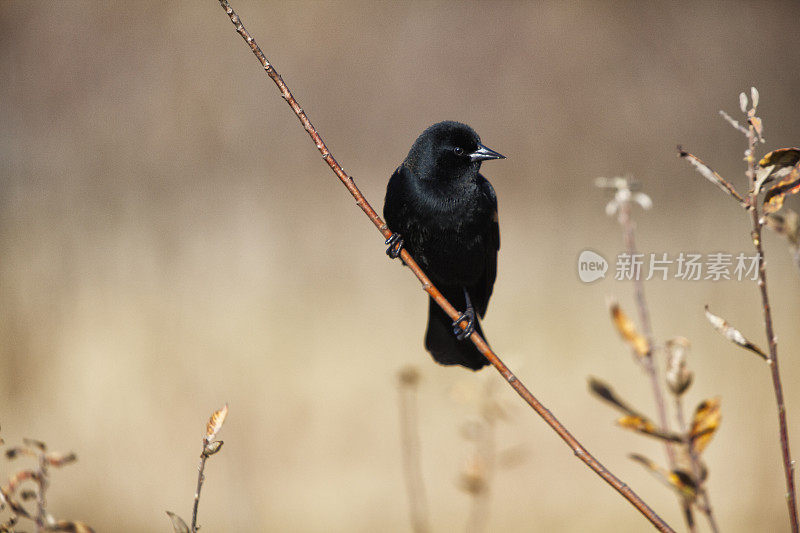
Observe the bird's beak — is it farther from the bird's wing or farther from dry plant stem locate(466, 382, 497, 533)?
dry plant stem locate(466, 382, 497, 533)

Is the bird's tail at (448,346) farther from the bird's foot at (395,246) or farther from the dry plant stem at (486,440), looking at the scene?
the dry plant stem at (486,440)

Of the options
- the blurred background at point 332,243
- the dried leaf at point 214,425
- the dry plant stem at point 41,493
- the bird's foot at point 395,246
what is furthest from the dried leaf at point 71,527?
the blurred background at point 332,243

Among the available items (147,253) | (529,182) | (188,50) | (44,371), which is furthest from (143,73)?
(529,182)

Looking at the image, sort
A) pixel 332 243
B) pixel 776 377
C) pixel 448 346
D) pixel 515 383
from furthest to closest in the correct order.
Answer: pixel 332 243, pixel 448 346, pixel 515 383, pixel 776 377

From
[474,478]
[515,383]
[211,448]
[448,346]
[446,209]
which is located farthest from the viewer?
[448,346]

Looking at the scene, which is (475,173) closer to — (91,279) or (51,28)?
(91,279)

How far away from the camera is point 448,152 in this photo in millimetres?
1711

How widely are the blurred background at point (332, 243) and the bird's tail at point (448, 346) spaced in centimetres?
119

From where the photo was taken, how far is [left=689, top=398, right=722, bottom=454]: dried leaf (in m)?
0.53

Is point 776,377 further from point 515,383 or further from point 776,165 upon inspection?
point 515,383

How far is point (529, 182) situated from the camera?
3.72 metres

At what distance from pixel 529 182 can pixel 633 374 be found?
116 cm

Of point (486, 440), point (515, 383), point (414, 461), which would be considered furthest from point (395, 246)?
point (414, 461)

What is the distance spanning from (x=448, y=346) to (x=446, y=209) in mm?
380
